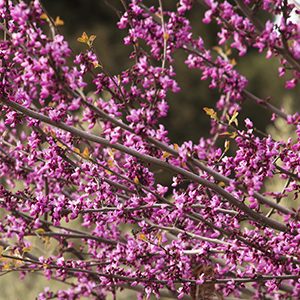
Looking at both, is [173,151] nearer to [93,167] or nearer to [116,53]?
[93,167]

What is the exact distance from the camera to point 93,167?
3.40 metres

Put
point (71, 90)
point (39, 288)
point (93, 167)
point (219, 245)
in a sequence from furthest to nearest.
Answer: point (39, 288), point (219, 245), point (93, 167), point (71, 90)

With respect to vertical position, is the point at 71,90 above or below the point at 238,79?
below

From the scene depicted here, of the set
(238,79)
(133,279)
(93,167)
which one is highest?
(238,79)

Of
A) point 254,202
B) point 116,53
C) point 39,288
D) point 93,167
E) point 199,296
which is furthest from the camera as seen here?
point 116,53

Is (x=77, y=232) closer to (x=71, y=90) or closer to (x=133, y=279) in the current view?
(x=133, y=279)

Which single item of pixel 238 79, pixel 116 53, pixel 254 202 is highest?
pixel 116 53

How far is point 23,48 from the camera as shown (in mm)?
2898

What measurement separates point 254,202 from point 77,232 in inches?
65.0

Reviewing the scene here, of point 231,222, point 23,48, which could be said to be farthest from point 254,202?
point 23,48

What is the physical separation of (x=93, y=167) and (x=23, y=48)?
0.83 meters

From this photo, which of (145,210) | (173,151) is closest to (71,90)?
(173,151)

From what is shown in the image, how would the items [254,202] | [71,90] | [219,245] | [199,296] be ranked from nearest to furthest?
[71,90]
[254,202]
[219,245]
[199,296]

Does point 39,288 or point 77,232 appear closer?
point 77,232
